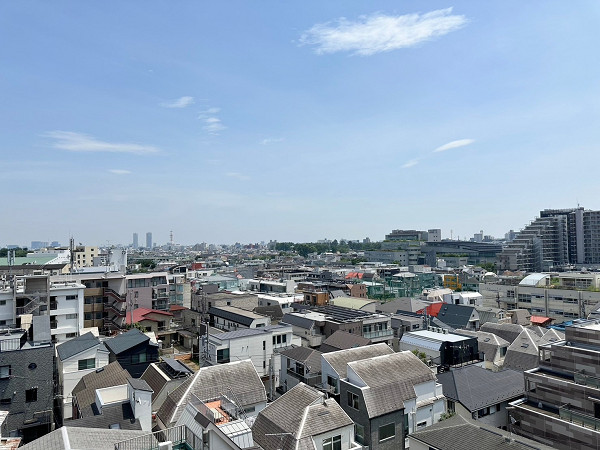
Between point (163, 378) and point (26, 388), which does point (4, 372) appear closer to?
point (26, 388)

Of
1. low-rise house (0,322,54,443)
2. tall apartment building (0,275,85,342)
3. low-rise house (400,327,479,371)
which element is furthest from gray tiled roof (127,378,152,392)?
tall apartment building (0,275,85,342)

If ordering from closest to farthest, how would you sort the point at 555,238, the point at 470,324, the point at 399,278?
1. the point at 470,324
2. the point at 399,278
3. the point at 555,238

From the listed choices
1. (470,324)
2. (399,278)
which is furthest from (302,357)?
(399,278)

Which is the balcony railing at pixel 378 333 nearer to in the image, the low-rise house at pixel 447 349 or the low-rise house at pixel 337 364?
the low-rise house at pixel 447 349

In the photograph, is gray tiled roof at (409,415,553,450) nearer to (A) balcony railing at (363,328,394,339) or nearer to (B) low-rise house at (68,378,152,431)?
(B) low-rise house at (68,378,152,431)

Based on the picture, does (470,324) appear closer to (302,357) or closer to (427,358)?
(427,358)

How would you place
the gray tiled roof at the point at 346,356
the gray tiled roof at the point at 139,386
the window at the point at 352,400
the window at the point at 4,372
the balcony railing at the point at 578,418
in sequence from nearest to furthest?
Result: the balcony railing at the point at 578,418 → the gray tiled roof at the point at 139,386 → the window at the point at 352,400 → the gray tiled roof at the point at 346,356 → the window at the point at 4,372

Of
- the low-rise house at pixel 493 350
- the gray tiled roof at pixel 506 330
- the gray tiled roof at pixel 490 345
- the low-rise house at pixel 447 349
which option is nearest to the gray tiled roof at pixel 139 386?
the low-rise house at pixel 447 349
